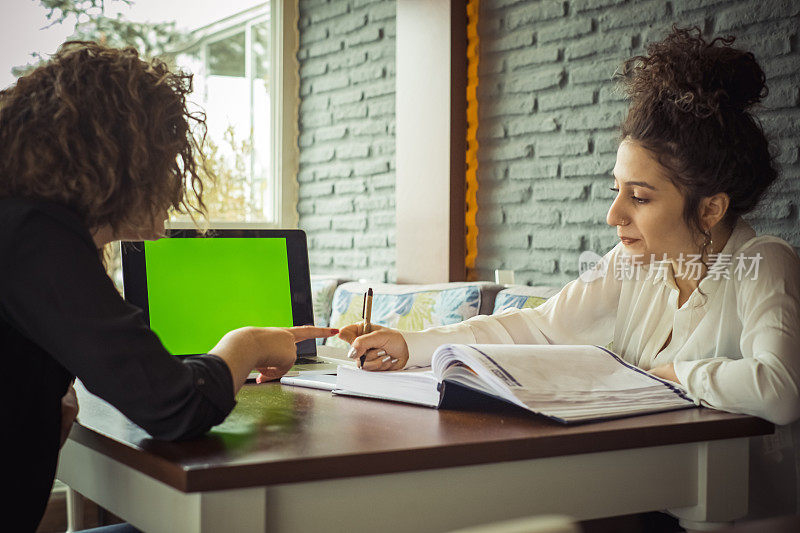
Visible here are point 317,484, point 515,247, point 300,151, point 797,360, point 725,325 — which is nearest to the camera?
point 317,484

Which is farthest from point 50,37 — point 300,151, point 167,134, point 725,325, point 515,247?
point 725,325

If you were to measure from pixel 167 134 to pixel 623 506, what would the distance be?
0.75m

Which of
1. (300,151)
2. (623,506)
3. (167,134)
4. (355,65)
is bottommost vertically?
(623,506)

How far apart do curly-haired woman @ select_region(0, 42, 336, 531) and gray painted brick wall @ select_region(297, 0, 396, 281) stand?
2.97m

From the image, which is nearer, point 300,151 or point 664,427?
point 664,427

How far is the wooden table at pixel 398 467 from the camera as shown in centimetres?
84

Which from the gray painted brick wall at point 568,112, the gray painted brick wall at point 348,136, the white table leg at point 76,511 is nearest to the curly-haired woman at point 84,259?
the white table leg at point 76,511

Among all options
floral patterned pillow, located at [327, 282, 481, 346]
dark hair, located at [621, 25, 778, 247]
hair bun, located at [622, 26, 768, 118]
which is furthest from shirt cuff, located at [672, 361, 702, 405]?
floral patterned pillow, located at [327, 282, 481, 346]

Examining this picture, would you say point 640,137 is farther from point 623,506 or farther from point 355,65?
point 355,65

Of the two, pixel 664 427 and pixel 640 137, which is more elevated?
pixel 640 137

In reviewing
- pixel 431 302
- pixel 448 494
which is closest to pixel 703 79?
pixel 448 494

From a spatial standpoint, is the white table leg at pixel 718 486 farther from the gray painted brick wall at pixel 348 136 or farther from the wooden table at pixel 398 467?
the gray painted brick wall at pixel 348 136

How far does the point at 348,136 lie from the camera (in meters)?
4.38

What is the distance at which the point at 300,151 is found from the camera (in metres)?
4.80
